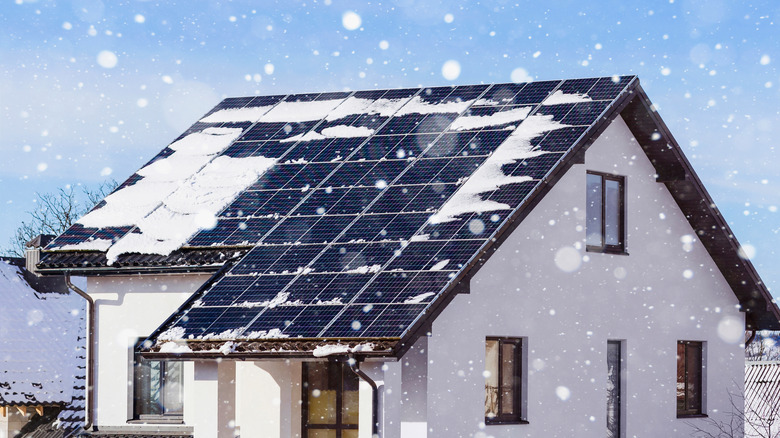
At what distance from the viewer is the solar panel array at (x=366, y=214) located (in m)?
14.2

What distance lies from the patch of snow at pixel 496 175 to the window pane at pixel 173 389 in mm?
5009

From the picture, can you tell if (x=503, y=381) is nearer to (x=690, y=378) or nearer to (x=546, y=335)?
(x=546, y=335)

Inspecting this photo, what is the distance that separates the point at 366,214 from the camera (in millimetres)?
16094

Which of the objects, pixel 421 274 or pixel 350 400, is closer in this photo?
pixel 421 274

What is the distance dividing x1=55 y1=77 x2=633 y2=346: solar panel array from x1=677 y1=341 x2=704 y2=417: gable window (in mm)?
5027

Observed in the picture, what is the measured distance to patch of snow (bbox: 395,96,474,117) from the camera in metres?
19.0

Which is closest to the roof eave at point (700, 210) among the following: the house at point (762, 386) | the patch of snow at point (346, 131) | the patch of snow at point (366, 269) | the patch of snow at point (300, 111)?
the patch of snow at point (346, 131)

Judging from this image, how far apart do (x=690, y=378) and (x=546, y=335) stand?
15.5 feet

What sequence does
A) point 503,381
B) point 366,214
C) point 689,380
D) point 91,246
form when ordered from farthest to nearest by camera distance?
point 689,380, point 91,246, point 366,214, point 503,381

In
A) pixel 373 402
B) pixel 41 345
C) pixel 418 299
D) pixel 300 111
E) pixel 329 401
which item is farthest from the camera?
pixel 41 345

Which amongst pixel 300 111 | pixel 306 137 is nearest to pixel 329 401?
pixel 306 137

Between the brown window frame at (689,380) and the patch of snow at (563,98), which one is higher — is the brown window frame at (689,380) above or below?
below

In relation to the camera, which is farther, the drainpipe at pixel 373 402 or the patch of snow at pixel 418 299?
the drainpipe at pixel 373 402

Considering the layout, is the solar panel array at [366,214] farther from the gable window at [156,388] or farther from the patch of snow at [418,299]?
the gable window at [156,388]
